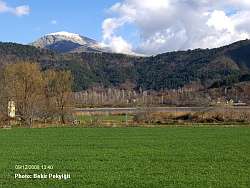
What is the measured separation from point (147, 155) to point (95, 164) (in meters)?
5.07

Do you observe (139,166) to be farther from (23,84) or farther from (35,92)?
(23,84)

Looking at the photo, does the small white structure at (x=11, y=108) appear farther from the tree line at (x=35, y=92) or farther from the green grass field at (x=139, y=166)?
the green grass field at (x=139, y=166)

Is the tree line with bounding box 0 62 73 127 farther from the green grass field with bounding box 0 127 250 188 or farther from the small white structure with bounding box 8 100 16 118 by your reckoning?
the green grass field with bounding box 0 127 250 188

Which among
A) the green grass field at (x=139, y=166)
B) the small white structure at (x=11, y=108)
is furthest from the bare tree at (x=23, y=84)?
the green grass field at (x=139, y=166)

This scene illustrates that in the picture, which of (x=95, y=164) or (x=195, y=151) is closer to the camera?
(x=95, y=164)

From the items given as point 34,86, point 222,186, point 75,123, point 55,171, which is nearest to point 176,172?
point 222,186

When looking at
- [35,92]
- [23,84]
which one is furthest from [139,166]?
[23,84]

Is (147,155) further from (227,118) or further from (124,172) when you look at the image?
(227,118)

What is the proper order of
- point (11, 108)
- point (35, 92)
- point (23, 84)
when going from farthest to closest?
point (23, 84) < point (35, 92) < point (11, 108)

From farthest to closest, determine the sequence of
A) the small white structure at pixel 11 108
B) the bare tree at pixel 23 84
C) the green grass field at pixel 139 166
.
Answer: the bare tree at pixel 23 84
the small white structure at pixel 11 108
the green grass field at pixel 139 166

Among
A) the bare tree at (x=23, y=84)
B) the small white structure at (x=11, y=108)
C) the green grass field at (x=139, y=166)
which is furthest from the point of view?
the bare tree at (x=23, y=84)

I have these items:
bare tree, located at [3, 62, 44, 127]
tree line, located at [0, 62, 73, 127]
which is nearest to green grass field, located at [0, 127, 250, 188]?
tree line, located at [0, 62, 73, 127]

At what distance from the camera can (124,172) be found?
20297 mm

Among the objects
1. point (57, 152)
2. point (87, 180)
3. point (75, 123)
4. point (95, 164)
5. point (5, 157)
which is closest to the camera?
point (87, 180)
